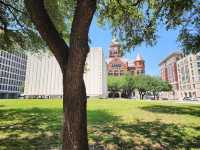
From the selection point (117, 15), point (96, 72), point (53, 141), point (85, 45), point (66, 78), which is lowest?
point (53, 141)

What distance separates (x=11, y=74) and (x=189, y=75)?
303 feet

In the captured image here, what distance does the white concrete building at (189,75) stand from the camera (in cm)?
10112

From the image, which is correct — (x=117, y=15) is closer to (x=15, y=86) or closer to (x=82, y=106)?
(x=82, y=106)

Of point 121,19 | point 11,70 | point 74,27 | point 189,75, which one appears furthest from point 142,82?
point 74,27

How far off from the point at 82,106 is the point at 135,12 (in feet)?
29.7

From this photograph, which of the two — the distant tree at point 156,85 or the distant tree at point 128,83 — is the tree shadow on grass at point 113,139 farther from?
Answer: the distant tree at point 128,83

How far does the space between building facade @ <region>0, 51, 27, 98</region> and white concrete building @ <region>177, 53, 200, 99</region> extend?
84.1 m

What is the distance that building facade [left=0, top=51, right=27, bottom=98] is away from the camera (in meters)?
107

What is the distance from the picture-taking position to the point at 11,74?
374ft

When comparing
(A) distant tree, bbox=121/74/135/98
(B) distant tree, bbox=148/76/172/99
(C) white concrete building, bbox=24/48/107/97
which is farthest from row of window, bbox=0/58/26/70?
(B) distant tree, bbox=148/76/172/99

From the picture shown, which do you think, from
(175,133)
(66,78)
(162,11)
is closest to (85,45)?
(66,78)

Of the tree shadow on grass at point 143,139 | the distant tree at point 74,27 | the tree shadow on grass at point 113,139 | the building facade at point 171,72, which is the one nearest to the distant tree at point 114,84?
the building facade at point 171,72

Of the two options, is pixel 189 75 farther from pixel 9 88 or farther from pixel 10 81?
pixel 9 88

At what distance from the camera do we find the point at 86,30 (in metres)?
4.82
